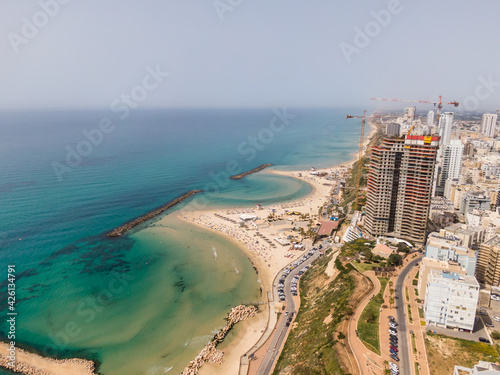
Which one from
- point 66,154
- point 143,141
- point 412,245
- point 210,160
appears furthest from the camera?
point 143,141

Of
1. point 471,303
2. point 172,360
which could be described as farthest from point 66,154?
point 471,303

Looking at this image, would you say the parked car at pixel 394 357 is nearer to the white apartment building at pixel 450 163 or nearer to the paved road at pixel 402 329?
the paved road at pixel 402 329

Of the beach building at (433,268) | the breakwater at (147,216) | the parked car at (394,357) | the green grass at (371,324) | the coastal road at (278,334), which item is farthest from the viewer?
the breakwater at (147,216)

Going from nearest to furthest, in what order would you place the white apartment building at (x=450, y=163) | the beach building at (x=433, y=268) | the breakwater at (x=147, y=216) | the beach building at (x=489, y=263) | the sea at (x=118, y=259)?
the sea at (x=118, y=259)
the beach building at (x=433, y=268)
the beach building at (x=489, y=263)
the breakwater at (x=147, y=216)
the white apartment building at (x=450, y=163)

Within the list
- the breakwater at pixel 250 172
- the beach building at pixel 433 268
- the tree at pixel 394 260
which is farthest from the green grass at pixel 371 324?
the breakwater at pixel 250 172

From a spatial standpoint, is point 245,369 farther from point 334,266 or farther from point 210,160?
point 210,160

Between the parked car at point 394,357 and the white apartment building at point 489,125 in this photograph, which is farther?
the white apartment building at point 489,125
